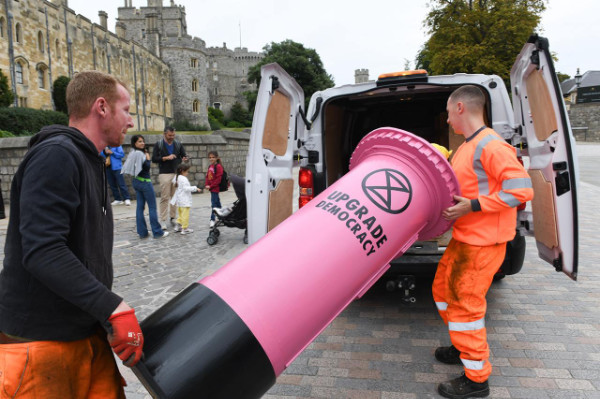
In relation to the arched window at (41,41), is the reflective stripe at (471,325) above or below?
below

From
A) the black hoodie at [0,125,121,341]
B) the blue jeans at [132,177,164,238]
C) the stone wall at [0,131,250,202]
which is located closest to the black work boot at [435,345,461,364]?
the black hoodie at [0,125,121,341]

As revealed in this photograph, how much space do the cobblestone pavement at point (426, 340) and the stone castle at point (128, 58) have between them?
58.6ft

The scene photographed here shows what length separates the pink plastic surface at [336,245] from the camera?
175 cm

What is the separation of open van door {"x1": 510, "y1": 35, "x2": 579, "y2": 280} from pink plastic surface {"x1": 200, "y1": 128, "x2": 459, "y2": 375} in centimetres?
111

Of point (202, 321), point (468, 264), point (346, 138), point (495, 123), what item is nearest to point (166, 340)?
point (202, 321)

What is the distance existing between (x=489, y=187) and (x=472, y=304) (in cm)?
77

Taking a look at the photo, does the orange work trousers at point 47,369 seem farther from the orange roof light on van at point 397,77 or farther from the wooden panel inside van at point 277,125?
the orange roof light on van at point 397,77

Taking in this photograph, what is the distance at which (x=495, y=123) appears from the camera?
374cm

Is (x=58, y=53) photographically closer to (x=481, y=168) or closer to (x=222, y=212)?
(x=222, y=212)

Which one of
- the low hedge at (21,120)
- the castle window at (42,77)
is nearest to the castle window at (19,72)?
the castle window at (42,77)

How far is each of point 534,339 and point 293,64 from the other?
178ft

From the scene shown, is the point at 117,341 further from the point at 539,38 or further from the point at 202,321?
the point at 539,38

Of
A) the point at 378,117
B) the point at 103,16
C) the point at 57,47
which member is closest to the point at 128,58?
the point at 103,16

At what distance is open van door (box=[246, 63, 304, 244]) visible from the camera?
3.68 m
